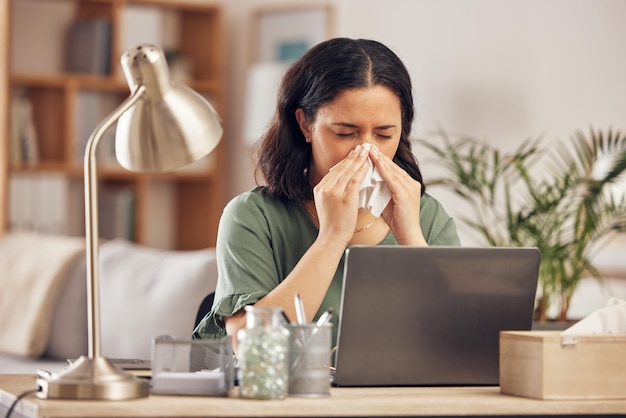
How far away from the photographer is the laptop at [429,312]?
1.53m

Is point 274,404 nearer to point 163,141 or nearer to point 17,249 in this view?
point 163,141

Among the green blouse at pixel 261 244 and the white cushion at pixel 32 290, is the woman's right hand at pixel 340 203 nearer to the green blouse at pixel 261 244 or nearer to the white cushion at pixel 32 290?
the green blouse at pixel 261 244

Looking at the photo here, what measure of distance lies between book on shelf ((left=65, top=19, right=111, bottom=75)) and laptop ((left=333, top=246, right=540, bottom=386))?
12.4ft

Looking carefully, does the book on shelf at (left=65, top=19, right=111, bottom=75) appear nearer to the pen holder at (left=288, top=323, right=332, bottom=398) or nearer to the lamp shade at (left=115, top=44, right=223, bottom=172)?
the lamp shade at (left=115, top=44, right=223, bottom=172)

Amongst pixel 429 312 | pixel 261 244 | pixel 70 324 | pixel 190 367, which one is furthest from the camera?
pixel 70 324

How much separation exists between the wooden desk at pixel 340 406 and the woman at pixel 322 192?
0.35 meters

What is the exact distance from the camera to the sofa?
11.2ft

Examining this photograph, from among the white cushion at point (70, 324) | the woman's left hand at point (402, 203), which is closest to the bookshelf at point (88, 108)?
the white cushion at point (70, 324)

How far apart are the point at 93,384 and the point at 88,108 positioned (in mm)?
3885

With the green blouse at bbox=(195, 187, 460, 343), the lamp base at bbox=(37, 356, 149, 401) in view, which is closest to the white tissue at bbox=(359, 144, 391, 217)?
the green blouse at bbox=(195, 187, 460, 343)

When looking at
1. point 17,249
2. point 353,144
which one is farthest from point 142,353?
point 353,144

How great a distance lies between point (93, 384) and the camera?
137cm

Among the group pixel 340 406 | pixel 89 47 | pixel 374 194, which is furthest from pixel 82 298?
pixel 340 406

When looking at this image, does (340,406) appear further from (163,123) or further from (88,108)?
(88,108)
